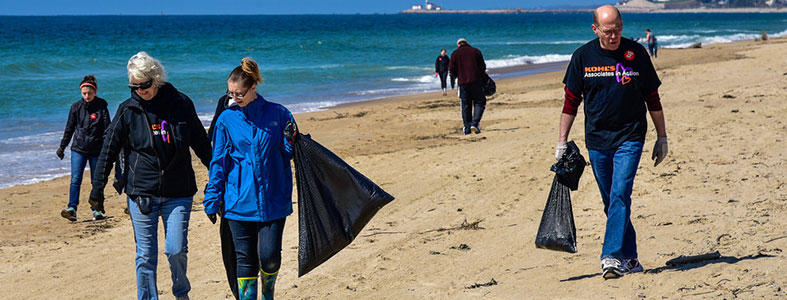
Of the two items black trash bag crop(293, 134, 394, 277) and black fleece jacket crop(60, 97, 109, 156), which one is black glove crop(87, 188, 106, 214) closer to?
black trash bag crop(293, 134, 394, 277)

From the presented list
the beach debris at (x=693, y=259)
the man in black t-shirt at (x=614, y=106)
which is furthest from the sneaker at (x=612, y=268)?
the beach debris at (x=693, y=259)

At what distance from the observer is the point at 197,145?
4.68 meters

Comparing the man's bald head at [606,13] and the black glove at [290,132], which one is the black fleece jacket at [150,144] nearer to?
the black glove at [290,132]

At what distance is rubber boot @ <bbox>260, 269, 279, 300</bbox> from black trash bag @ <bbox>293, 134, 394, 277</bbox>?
205mm

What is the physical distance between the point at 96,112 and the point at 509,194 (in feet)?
13.3

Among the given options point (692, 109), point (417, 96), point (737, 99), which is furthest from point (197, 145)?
point (417, 96)

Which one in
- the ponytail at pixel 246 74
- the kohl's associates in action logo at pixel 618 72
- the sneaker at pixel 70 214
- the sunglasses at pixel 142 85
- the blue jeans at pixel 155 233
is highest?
the ponytail at pixel 246 74

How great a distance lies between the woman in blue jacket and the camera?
4.14 meters

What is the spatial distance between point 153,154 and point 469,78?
8.35 metres

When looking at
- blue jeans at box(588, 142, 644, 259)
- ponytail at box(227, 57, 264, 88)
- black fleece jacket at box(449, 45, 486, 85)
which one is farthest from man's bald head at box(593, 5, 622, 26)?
black fleece jacket at box(449, 45, 486, 85)

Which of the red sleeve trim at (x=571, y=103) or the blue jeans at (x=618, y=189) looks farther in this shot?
the red sleeve trim at (x=571, y=103)

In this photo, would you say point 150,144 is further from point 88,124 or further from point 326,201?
point 88,124

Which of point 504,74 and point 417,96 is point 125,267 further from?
point 504,74

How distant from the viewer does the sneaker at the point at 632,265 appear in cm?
494
